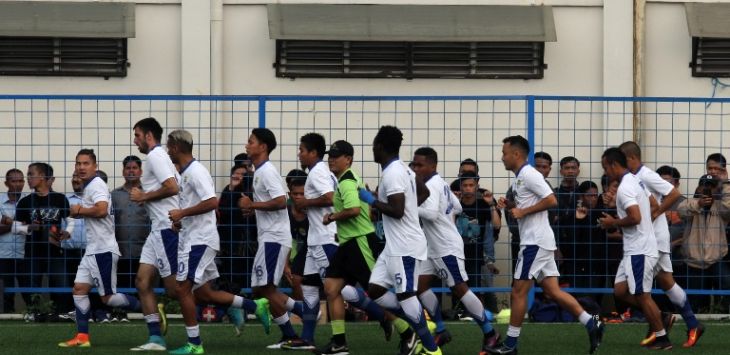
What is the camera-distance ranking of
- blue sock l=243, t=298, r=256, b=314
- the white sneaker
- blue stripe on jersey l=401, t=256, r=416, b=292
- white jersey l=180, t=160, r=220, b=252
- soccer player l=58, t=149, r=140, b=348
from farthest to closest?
soccer player l=58, t=149, r=140, b=348 → blue sock l=243, t=298, r=256, b=314 → the white sneaker → white jersey l=180, t=160, r=220, b=252 → blue stripe on jersey l=401, t=256, r=416, b=292

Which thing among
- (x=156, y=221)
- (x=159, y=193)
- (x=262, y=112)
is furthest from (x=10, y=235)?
(x=159, y=193)

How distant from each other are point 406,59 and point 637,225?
5695 millimetres

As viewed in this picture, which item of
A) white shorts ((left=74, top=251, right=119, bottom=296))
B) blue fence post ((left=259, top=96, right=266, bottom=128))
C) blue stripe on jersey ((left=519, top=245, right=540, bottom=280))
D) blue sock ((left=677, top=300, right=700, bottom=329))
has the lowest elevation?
blue sock ((left=677, top=300, right=700, bottom=329))

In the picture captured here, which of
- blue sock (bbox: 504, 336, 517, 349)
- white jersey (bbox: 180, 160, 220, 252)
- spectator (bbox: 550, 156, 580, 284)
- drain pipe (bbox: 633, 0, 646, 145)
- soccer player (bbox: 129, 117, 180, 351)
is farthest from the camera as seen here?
drain pipe (bbox: 633, 0, 646, 145)

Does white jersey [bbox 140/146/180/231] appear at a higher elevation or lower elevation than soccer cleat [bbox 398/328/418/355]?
higher

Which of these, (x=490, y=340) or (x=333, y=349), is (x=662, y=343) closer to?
(x=490, y=340)

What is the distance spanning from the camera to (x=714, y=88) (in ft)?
64.2

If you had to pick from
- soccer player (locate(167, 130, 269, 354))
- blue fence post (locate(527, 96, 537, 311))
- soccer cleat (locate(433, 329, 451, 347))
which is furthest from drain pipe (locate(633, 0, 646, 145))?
soccer player (locate(167, 130, 269, 354))

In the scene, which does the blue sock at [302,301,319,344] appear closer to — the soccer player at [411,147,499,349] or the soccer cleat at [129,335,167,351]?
the soccer player at [411,147,499,349]

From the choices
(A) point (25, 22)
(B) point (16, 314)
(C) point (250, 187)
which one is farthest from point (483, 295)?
(A) point (25, 22)

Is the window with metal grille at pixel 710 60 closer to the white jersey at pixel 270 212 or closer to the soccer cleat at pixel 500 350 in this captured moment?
the soccer cleat at pixel 500 350

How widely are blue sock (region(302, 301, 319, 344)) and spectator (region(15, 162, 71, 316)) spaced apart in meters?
4.29

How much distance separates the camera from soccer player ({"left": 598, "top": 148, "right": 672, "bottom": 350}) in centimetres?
1442

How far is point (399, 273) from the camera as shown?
12820 millimetres
